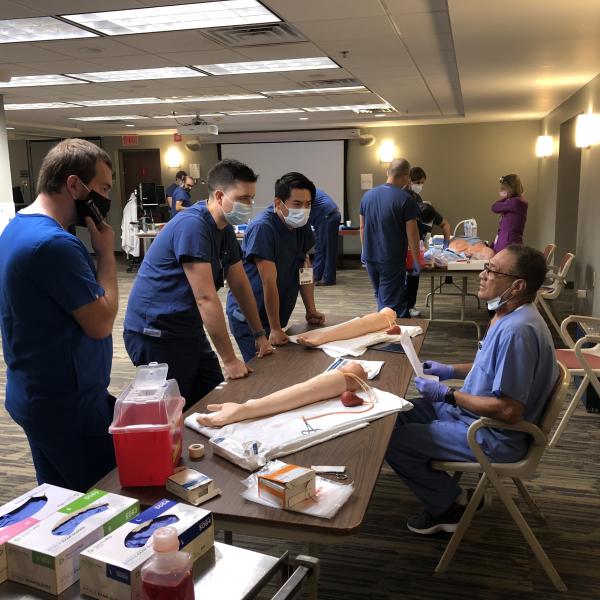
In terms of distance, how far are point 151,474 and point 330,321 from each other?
5.95 feet

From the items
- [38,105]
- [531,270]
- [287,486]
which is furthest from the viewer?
[38,105]

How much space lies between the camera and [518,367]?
6.56 feet

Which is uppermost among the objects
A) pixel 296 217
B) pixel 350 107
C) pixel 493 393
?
pixel 350 107

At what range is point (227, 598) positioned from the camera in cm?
105

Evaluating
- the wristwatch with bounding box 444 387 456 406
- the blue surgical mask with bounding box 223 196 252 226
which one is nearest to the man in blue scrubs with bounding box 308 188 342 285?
the blue surgical mask with bounding box 223 196 252 226

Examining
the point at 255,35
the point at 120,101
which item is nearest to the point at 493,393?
the point at 255,35

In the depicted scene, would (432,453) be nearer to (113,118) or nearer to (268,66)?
(268,66)

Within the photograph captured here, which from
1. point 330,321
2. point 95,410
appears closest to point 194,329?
point 95,410

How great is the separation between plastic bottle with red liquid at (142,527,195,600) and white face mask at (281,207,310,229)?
1984 mm

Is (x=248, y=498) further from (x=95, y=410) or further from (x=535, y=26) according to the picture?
(x=535, y=26)

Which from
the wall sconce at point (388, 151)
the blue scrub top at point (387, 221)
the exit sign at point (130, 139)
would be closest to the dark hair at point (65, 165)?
the blue scrub top at point (387, 221)

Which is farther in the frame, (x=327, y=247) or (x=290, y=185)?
(x=327, y=247)

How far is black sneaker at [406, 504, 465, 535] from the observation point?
2457 millimetres

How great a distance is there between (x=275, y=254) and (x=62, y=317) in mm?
1378
